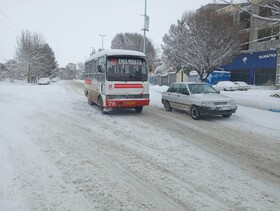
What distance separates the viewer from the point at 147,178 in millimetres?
4633

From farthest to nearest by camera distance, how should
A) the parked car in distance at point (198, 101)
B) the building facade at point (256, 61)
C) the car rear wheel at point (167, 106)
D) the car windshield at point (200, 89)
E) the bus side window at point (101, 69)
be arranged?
the building facade at point (256, 61) → the car rear wheel at point (167, 106) → the car windshield at point (200, 89) → the bus side window at point (101, 69) → the parked car in distance at point (198, 101)

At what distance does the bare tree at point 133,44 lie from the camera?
5179 cm

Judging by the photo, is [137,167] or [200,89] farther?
[200,89]

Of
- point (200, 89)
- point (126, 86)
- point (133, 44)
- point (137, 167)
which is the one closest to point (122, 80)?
point (126, 86)

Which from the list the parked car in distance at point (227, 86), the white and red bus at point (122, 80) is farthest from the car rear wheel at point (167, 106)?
the parked car in distance at point (227, 86)

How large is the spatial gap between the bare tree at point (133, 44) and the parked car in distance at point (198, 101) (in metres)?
37.2

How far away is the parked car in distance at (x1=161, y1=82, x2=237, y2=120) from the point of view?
34.5 feet

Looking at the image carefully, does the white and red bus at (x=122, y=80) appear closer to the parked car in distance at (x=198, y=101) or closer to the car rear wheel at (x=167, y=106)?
the parked car in distance at (x=198, y=101)

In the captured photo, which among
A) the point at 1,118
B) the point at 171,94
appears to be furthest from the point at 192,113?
the point at 1,118

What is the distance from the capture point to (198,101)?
35.3 feet

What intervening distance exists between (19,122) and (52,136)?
2707 mm

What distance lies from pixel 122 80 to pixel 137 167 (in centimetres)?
680

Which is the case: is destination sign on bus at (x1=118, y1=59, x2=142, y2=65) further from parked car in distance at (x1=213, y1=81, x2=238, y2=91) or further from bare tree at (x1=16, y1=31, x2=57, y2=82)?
bare tree at (x1=16, y1=31, x2=57, y2=82)

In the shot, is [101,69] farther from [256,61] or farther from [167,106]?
[256,61]
